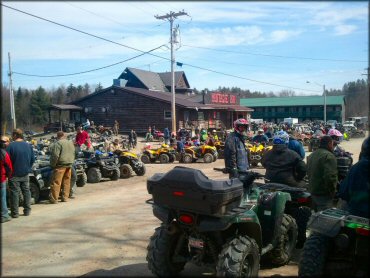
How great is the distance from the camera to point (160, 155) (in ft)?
64.5

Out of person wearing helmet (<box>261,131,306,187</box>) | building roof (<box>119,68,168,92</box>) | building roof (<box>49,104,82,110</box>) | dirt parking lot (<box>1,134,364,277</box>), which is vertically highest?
building roof (<box>119,68,168,92</box>)

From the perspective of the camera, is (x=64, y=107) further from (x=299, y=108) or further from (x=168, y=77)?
(x=299, y=108)

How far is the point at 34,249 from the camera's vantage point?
6152mm

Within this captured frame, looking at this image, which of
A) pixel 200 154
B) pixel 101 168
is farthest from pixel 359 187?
pixel 200 154

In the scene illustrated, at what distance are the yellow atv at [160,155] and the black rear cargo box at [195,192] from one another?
15.2 metres

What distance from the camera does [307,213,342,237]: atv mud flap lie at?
404 centimetres

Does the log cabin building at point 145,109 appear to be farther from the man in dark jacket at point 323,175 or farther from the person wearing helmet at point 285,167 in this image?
the man in dark jacket at point 323,175

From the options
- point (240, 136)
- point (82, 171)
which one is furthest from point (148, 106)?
point (240, 136)

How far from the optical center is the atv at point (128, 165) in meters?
14.4

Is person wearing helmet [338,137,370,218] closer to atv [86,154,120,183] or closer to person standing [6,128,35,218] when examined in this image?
person standing [6,128,35,218]

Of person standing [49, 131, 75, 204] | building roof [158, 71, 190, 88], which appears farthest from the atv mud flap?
building roof [158, 71, 190, 88]

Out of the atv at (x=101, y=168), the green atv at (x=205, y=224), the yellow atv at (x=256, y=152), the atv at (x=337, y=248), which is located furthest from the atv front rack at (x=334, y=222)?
the yellow atv at (x=256, y=152)

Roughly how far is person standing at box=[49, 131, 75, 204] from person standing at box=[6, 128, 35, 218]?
1.30 m

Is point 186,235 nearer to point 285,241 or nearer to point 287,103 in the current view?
point 285,241
